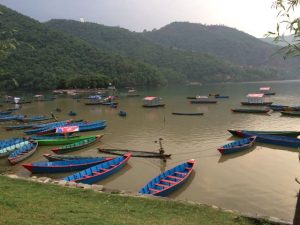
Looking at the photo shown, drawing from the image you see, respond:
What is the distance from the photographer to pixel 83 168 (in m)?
29.8

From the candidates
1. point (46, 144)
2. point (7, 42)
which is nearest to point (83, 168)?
point (46, 144)

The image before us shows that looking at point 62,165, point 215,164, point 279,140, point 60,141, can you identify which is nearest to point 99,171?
point 62,165

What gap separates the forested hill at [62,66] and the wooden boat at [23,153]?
337 ft

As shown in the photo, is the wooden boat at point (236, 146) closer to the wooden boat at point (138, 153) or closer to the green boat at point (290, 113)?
the wooden boat at point (138, 153)

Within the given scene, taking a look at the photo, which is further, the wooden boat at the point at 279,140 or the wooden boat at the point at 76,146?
the wooden boat at the point at 279,140

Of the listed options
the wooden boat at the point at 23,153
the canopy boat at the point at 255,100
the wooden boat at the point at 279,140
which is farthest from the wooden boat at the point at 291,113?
the wooden boat at the point at 23,153

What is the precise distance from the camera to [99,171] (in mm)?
28172

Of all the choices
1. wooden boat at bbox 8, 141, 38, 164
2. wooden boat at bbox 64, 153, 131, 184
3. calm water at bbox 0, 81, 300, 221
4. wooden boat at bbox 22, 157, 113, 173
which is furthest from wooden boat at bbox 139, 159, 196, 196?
wooden boat at bbox 8, 141, 38, 164

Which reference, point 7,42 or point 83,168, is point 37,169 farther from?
point 7,42

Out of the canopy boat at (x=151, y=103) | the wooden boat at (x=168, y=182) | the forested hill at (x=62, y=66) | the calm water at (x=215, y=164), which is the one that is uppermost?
the forested hill at (x=62, y=66)

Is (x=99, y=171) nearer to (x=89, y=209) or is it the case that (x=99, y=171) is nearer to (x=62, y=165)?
(x=62, y=165)

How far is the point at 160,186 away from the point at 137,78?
161 meters

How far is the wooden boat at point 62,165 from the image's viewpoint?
28.9 metres

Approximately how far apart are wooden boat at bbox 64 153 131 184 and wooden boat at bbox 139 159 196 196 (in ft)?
16.5
